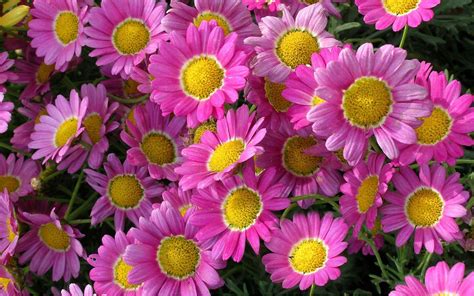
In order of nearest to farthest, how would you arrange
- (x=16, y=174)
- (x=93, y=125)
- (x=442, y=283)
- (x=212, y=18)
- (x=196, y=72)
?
Result: (x=442, y=283), (x=196, y=72), (x=212, y=18), (x=93, y=125), (x=16, y=174)

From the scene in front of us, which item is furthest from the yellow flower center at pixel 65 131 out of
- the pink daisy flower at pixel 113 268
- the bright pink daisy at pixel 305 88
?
the bright pink daisy at pixel 305 88

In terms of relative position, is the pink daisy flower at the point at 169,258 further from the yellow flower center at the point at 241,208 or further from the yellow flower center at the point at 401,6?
the yellow flower center at the point at 401,6

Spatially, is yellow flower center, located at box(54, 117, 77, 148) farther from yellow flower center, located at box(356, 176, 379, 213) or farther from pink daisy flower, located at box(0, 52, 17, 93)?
yellow flower center, located at box(356, 176, 379, 213)

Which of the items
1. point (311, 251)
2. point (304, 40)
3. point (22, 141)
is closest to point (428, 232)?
point (311, 251)

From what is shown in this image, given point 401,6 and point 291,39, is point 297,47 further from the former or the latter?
point 401,6

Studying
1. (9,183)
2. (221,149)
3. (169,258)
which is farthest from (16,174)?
(221,149)

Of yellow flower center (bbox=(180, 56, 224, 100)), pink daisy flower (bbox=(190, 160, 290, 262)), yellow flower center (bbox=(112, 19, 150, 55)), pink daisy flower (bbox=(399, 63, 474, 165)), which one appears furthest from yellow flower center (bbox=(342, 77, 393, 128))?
yellow flower center (bbox=(112, 19, 150, 55))

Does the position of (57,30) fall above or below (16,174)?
above
